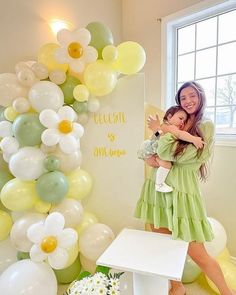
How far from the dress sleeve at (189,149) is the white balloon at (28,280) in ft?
3.20

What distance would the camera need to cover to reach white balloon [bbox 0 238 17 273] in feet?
5.35

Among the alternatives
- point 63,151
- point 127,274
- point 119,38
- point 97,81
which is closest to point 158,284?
point 127,274

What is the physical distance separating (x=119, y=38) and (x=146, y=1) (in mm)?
458

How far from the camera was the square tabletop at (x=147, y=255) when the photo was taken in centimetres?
98

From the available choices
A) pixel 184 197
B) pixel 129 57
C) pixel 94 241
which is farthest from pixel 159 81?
pixel 94 241

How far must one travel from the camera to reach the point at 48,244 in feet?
4.34

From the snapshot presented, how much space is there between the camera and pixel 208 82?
2143 millimetres

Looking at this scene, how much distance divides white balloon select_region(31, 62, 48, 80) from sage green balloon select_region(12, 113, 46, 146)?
0.92 feet

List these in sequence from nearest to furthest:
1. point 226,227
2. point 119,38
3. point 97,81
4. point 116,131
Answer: point 97,81 < point 116,131 < point 226,227 < point 119,38

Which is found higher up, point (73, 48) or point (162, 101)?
point (73, 48)

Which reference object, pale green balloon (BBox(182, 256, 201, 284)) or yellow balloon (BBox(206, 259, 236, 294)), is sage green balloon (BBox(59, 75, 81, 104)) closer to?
pale green balloon (BBox(182, 256, 201, 284))

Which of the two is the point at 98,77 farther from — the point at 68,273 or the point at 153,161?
the point at 68,273

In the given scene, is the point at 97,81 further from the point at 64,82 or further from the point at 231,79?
the point at 231,79

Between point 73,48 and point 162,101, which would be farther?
point 162,101
